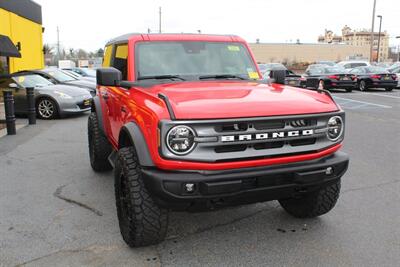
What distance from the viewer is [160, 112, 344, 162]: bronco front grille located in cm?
304

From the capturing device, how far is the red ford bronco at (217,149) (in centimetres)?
304

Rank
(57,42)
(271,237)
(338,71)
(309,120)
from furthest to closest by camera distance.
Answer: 1. (57,42)
2. (338,71)
3. (271,237)
4. (309,120)

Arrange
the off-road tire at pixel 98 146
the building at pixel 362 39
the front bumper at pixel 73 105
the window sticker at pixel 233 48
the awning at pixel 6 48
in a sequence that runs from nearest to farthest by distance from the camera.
A: the window sticker at pixel 233 48
the off-road tire at pixel 98 146
the front bumper at pixel 73 105
the awning at pixel 6 48
the building at pixel 362 39

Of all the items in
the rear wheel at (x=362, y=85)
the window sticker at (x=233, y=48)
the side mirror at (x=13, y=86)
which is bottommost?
the rear wheel at (x=362, y=85)

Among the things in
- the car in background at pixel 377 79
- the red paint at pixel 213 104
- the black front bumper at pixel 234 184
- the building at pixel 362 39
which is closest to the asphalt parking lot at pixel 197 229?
the black front bumper at pixel 234 184

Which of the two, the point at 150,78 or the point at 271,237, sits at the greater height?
the point at 150,78

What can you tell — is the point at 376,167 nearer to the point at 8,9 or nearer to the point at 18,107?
the point at 18,107

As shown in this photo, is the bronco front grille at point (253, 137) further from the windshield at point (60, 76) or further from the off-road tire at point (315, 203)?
the windshield at point (60, 76)

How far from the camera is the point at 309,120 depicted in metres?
3.38

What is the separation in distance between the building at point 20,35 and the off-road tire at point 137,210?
16.7 m

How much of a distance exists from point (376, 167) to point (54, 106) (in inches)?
358

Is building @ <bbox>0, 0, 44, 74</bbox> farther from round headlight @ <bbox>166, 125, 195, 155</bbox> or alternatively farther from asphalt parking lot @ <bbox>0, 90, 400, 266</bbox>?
round headlight @ <bbox>166, 125, 195, 155</bbox>

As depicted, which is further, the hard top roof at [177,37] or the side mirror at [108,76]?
the hard top roof at [177,37]

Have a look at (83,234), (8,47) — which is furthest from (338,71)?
(83,234)
